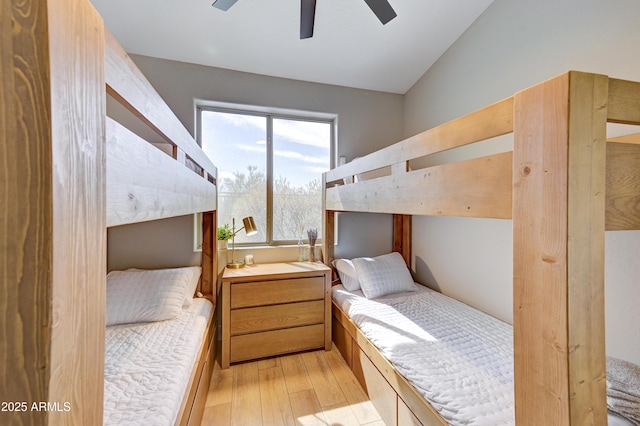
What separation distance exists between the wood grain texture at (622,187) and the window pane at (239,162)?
242 centimetres

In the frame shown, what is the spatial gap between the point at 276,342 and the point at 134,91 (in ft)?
6.60

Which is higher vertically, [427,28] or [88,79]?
[427,28]

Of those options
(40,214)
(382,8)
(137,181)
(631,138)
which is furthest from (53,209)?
(631,138)

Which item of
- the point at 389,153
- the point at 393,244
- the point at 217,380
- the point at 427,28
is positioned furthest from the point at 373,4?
the point at 217,380

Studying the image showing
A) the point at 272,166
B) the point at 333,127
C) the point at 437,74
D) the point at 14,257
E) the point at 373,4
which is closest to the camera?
the point at 14,257

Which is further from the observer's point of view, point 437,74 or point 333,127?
point 333,127

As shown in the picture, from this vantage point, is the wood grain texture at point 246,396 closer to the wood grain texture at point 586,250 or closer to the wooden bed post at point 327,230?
the wooden bed post at point 327,230

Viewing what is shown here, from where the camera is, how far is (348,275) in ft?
8.08

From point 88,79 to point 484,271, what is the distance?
247cm

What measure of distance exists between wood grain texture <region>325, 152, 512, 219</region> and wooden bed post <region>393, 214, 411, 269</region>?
1440 millimetres

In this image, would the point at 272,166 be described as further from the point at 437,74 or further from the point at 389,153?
the point at 437,74

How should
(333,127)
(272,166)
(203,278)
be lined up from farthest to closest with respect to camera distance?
(333,127) < (272,166) < (203,278)

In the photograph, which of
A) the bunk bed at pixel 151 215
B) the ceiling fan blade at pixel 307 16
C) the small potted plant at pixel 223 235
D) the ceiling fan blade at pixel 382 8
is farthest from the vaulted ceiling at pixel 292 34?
the small potted plant at pixel 223 235

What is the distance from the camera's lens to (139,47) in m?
2.16
